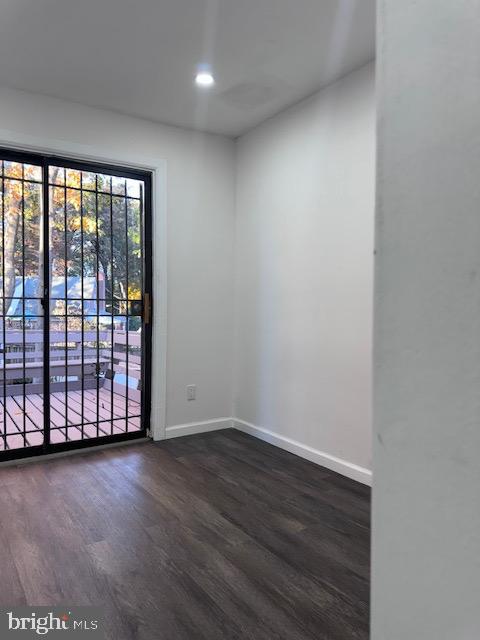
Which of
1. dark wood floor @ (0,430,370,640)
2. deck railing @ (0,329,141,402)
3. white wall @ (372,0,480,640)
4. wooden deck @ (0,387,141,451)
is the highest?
white wall @ (372,0,480,640)

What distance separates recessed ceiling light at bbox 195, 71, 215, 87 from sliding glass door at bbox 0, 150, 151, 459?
919 mm

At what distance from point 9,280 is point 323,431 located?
2410 mm

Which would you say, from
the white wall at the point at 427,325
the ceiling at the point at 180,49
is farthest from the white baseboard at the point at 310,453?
the ceiling at the point at 180,49

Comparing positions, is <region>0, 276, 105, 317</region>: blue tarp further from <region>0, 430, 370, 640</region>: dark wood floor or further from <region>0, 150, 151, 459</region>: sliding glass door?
<region>0, 430, 370, 640</region>: dark wood floor

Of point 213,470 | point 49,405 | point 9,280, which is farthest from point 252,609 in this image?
point 9,280

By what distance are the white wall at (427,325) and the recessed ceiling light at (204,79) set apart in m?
A: 2.47

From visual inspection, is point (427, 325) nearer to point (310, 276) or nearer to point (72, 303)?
point (310, 276)

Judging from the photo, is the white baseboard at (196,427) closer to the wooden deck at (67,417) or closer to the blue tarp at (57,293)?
the wooden deck at (67,417)

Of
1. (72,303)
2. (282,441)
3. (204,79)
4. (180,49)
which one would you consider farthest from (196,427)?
(180,49)

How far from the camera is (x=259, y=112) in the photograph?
131 inches

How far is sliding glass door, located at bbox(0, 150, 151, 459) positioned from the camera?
121 inches

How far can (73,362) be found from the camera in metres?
3.35

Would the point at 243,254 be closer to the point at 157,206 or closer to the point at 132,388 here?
the point at 157,206

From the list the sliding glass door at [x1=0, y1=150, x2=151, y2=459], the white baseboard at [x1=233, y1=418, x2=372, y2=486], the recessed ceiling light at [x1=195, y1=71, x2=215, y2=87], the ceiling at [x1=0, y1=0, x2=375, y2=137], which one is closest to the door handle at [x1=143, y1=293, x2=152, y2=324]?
A: the sliding glass door at [x1=0, y1=150, x2=151, y2=459]
